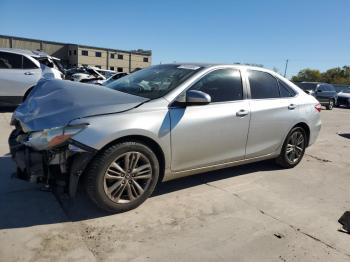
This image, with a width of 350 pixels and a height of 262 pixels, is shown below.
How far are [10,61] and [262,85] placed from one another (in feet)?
25.2

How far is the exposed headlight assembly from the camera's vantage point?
336 cm

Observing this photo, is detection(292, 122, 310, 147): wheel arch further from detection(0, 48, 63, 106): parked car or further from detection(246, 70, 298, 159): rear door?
detection(0, 48, 63, 106): parked car

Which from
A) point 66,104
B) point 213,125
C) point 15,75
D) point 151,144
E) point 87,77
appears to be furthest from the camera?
point 87,77

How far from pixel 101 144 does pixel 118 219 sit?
31.5 inches

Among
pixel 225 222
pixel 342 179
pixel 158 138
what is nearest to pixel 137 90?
pixel 158 138

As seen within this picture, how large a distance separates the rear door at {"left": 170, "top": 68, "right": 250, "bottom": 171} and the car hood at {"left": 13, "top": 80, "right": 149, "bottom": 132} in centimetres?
56

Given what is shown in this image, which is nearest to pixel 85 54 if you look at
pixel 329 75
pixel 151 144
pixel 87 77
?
pixel 87 77

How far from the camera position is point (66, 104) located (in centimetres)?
367

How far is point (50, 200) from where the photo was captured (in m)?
3.99

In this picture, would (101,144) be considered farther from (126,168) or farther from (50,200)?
(50,200)

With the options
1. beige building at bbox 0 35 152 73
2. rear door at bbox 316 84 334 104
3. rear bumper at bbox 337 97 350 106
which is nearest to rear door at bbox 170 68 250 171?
rear door at bbox 316 84 334 104

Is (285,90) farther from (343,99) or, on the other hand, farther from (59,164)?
(343,99)

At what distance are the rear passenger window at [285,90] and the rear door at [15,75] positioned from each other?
720cm

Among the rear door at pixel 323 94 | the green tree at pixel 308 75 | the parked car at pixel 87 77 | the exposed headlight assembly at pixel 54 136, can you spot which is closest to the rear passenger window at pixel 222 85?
the exposed headlight assembly at pixel 54 136
